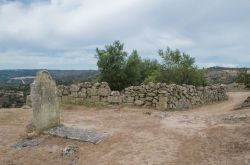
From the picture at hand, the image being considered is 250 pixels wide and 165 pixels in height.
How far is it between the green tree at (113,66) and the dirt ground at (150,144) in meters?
10.6

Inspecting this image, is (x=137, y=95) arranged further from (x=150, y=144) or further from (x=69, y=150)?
(x=69, y=150)

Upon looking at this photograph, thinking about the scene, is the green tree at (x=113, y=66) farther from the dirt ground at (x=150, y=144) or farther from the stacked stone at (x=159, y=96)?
the dirt ground at (x=150, y=144)

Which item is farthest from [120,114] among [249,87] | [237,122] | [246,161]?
[249,87]

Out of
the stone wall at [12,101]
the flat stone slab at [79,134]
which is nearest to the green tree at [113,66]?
the stone wall at [12,101]

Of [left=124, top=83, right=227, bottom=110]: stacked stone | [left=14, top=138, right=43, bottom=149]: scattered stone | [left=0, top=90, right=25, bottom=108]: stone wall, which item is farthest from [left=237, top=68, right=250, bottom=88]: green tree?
[left=14, top=138, right=43, bottom=149]: scattered stone

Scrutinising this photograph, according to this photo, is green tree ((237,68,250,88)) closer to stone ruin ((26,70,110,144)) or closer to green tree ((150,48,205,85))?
green tree ((150,48,205,85))

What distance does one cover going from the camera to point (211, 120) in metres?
13.1

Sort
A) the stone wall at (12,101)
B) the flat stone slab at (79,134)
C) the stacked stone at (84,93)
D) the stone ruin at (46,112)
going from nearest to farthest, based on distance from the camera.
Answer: the flat stone slab at (79,134)
the stone ruin at (46,112)
the stacked stone at (84,93)
the stone wall at (12,101)

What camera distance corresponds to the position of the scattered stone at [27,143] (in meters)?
10.5

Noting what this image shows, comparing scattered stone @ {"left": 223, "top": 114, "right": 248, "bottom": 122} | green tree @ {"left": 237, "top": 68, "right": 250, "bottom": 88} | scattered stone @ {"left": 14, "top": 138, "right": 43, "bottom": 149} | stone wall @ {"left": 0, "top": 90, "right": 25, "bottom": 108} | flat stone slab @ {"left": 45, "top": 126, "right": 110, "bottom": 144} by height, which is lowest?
stone wall @ {"left": 0, "top": 90, "right": 25, "bottom": 108}

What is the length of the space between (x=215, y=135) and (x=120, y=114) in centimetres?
590

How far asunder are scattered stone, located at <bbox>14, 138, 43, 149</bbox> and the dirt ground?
171 millimetres

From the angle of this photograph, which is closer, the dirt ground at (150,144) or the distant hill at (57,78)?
the dirt ground at (150,144)

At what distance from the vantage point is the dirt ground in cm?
871
